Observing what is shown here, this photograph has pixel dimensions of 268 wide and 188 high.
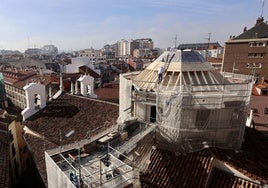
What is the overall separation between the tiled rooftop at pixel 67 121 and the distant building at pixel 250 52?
3496 cm

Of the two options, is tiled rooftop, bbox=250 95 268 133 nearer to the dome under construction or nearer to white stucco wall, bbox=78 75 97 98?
the dome under construction

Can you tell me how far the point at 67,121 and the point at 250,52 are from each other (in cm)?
4319

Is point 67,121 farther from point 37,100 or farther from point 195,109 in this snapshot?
point 195,109

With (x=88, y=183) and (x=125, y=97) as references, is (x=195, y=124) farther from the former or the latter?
(x=88, y=183)

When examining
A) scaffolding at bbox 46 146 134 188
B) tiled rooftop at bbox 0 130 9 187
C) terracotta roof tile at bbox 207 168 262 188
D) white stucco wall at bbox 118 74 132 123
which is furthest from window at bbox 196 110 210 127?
tiled rooftop at bbox 0 130 9 187

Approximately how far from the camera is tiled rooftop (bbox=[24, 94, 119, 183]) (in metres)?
19.1

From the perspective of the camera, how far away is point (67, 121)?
850 inches

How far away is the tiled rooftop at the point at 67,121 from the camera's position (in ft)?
62.5

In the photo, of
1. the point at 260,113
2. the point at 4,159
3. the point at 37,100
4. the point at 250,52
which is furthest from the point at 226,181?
the point at 250,52

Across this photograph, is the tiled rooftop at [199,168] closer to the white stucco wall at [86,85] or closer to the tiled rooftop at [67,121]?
the tiled rooftop at [67,121]

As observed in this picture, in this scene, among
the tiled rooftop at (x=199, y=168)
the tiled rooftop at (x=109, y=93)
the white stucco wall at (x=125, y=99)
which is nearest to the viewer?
the tiled rooftop at (x=199, y=168)

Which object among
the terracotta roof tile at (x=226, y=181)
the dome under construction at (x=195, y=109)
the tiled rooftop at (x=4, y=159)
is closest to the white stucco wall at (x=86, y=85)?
the tiled rooftop at (x=4, y=159)

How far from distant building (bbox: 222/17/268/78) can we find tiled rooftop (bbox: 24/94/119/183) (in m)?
35.0

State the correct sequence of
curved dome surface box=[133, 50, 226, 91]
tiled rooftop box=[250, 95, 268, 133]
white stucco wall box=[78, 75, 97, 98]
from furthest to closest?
white stucco wall box=[78, 75, 97, 98], tiled rooftop box=[250, 95, 268, 133], curved dome surface box=[133, 50, 226, 91]
